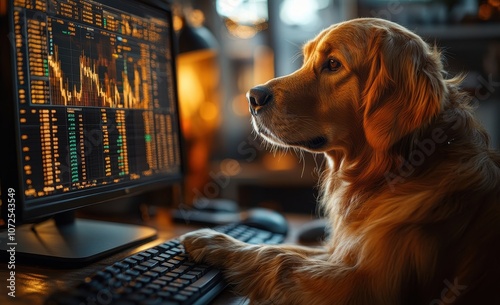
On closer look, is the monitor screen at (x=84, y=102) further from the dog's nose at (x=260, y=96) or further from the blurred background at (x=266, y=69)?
the blurred background at (x=266, y=69)

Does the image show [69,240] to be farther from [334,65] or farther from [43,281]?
[334,65]

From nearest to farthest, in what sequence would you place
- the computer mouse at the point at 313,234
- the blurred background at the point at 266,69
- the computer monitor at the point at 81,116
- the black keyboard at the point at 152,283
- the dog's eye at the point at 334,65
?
the black keyboard at the point at 152,283 → the computer monitor at the point at 81,116 → the dog's eye at the point at 334,65 → the computer mouse at the point at 313,234 → the blurred background at the point at 266,69

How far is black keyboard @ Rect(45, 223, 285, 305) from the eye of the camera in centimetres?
68

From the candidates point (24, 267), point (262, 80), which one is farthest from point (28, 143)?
point (262, 80)

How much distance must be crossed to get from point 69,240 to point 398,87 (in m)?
0.83

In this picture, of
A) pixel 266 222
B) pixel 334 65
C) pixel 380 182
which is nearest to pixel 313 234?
pixel 266 222


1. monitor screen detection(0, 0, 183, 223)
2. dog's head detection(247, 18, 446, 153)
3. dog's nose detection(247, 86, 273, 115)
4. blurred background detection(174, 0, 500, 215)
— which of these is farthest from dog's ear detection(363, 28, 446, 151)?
blurred background detection(174, 0, 500, 215)

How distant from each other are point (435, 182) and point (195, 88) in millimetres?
1403

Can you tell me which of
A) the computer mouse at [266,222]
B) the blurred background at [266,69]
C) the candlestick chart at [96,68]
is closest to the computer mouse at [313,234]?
the computer mouse at [266,222]

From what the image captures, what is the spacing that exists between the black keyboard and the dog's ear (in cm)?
48

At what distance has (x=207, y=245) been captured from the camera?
99 cm

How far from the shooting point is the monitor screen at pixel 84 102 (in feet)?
2.61

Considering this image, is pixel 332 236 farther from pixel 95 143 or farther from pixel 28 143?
pixel 28 143

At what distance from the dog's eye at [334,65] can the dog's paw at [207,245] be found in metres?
0.50
